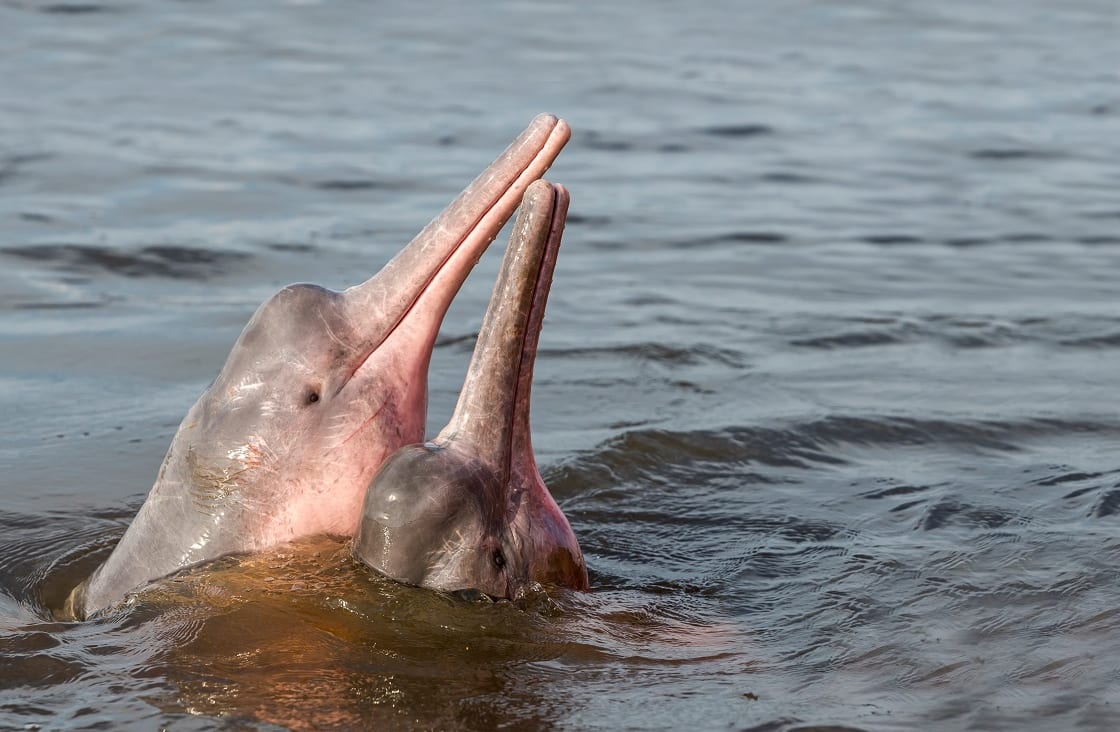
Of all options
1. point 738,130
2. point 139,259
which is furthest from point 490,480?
point 738,130

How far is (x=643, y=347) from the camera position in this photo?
973 cm

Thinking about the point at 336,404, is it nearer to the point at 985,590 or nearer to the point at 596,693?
the point at 596,693

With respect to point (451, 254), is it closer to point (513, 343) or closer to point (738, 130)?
point (513, 343)

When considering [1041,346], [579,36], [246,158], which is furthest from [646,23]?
[1041,346]

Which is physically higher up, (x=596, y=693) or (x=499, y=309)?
(x=499, y=309)

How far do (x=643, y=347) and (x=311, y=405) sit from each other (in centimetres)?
442

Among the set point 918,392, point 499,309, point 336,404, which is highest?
point 499,309

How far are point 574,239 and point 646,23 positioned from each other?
33.4 ft

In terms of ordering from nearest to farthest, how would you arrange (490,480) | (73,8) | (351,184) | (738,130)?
(490,480), (351,184), (738,130), (73,8)

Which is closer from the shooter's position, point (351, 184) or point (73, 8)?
point (351, 184)

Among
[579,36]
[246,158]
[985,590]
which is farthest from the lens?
[579,36]

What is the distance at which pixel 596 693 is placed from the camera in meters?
4.88

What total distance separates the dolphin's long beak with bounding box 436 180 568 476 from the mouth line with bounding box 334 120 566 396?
19cm

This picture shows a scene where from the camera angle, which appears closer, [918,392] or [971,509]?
[971,509]
